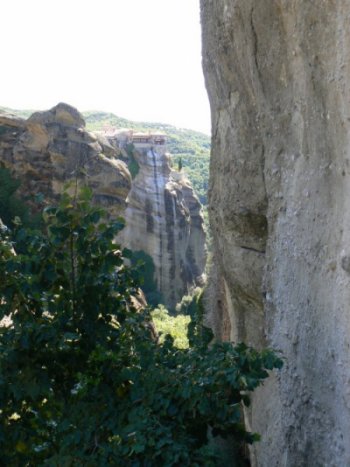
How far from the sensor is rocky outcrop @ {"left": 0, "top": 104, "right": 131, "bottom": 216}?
24.7 metres

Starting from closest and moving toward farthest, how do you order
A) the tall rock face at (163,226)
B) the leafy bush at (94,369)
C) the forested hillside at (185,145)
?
the leafy bush at (94,369), the tall rock face at (163,226), the forested hillside at (185,145)

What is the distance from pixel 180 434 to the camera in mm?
3199

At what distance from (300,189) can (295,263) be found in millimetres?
456

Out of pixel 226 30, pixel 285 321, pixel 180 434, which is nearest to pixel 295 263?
pixel 285 321

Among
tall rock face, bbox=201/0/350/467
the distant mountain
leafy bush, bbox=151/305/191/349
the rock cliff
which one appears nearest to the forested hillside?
the distant mountain

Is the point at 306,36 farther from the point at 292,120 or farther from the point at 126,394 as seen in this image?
the point at 126,394

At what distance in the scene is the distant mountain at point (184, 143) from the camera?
77938 mm

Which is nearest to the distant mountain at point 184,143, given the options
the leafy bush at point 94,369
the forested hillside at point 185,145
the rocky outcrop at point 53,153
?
the forested hillside at point 185,145

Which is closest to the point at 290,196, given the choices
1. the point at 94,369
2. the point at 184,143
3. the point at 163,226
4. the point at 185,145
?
the point at 94,369

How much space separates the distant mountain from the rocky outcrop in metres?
32.5

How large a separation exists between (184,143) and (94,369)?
103 meters

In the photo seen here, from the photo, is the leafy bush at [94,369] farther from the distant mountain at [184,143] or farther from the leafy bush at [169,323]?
the distant mountain at [184,143]

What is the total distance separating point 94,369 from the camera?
394cm

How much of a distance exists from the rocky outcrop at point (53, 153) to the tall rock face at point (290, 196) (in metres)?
19.3
